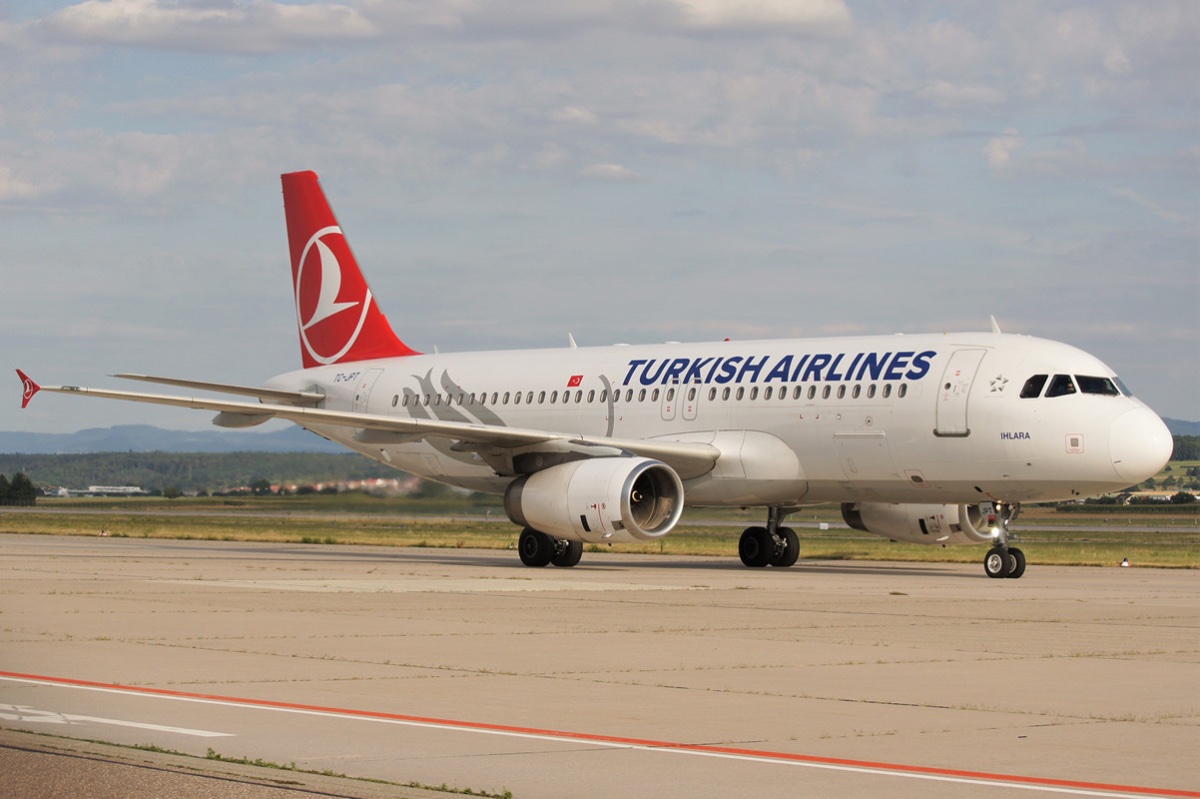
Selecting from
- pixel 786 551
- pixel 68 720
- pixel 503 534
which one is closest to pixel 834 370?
pixel 786 551

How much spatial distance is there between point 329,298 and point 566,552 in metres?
11.1

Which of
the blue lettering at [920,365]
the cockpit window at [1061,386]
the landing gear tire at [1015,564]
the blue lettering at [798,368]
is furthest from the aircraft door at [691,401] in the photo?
the cockpit window at [1061,386]

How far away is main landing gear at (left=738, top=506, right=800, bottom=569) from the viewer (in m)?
30.0

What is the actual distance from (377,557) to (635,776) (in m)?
24.8

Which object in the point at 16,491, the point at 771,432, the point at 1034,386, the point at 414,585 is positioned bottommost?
the point at 414,585

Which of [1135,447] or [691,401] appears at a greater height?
[691,401]

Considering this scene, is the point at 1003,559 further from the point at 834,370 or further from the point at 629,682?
the point at 629,682

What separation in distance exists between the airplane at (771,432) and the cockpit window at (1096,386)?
3cm

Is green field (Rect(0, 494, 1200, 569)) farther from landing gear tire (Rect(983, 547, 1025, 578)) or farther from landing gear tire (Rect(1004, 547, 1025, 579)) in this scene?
landing gear tire (Rect(1004, 547, 1025, 579))

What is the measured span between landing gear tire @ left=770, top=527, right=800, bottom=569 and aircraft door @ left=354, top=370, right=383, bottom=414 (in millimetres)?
9990

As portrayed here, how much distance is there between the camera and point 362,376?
36000 mm

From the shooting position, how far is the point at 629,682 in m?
11.7

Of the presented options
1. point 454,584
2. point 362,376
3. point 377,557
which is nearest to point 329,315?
point 362,376

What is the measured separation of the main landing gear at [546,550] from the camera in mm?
28844
